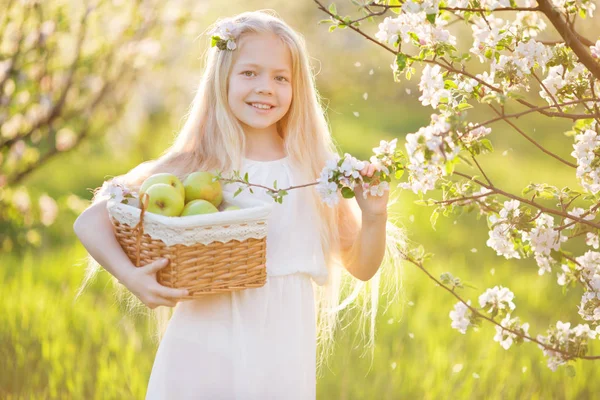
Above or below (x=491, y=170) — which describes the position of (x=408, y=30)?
below

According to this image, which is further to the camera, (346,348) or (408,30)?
(346,348)

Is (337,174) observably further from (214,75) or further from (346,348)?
(346,348)

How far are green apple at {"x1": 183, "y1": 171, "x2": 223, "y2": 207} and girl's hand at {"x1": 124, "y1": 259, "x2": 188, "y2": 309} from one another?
237 millimetres

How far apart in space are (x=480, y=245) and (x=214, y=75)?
3688mm

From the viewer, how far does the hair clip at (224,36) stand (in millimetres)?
2369

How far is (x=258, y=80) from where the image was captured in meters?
2.41

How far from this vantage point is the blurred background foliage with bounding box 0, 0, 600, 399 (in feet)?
11.5

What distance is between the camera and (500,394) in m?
3.43

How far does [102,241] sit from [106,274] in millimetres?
2884

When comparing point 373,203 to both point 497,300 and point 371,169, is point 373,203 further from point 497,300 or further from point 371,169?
point 497,300

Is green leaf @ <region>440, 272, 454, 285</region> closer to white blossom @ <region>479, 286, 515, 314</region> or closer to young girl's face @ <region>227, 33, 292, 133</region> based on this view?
white blossom @ <region>479, 286, 515, 314</region>

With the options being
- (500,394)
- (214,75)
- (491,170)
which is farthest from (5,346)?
(491,170)

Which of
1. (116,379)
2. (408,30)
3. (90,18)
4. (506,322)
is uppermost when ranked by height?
(90,18)

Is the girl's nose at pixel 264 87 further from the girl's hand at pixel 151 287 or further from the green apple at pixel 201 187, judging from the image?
the girl's hand at pixel 151 287
